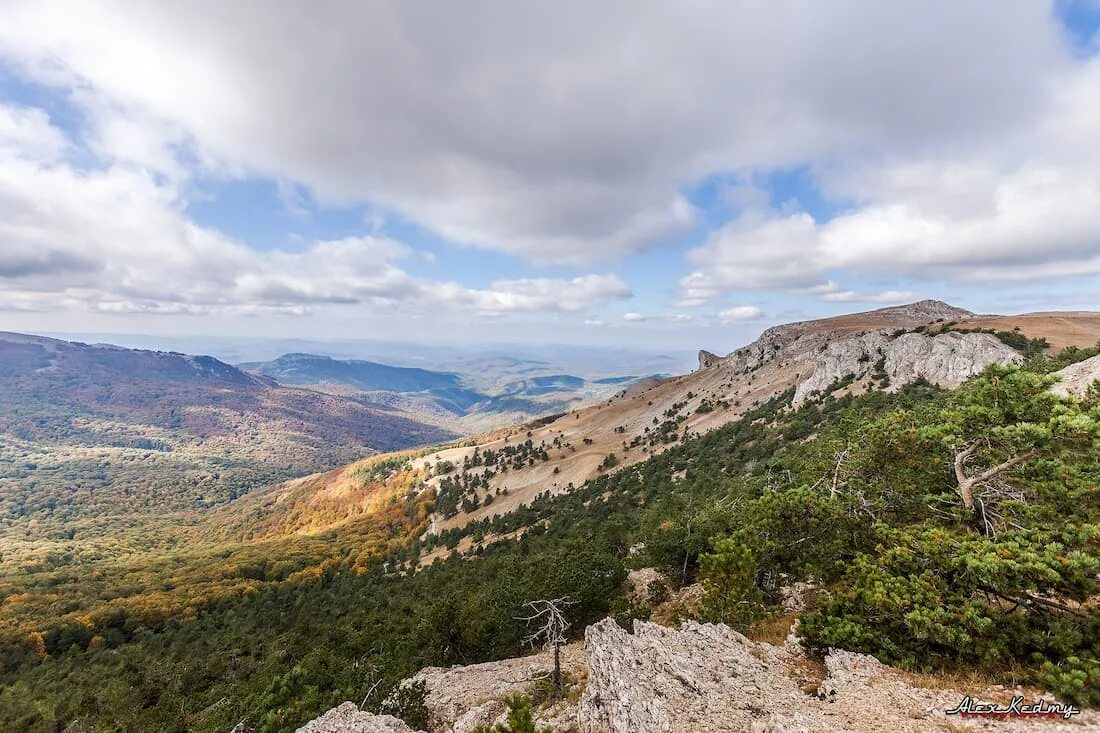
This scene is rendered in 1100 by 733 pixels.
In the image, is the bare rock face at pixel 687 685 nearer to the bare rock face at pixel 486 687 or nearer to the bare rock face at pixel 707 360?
the bare rock face at pixel 486 687

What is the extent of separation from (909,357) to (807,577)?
233 feet

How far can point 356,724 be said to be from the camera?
19.0 metres

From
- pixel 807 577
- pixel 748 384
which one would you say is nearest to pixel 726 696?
pixel 807 577

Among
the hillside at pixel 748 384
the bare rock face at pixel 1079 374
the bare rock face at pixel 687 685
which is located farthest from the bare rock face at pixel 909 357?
the bare rock face at pixel 687 685

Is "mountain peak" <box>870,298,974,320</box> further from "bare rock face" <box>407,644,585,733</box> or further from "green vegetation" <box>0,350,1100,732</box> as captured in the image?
"bare rock face" <box>407,644,585,733</box>

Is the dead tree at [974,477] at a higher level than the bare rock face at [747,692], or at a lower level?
higher

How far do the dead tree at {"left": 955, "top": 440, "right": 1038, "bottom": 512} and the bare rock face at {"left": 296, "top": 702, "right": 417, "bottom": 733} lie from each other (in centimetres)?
2410

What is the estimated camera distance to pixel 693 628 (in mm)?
18047

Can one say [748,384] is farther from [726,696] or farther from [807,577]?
[726,696]

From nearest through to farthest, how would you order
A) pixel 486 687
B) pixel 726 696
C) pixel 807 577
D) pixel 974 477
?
pixel 726 696, pixel 974 477, pixel 486 687, pixel 807 577

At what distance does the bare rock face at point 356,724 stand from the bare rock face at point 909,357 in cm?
6690

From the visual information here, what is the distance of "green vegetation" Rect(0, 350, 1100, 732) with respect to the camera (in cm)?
1219

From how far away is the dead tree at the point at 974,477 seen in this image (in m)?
15.6

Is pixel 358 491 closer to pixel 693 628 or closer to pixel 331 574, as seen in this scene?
pixel 331 574
